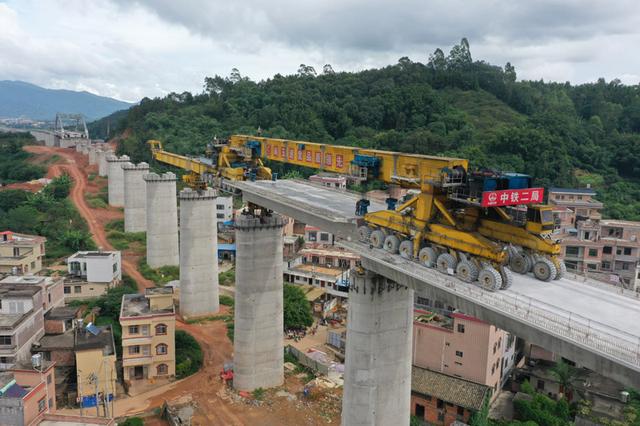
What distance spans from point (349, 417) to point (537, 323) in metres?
10.5

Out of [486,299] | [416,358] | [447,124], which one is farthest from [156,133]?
[486,299]

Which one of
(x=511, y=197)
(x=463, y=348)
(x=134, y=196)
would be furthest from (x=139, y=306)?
(x=134, y=196)

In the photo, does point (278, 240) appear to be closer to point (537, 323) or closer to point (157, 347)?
point (157, 347)

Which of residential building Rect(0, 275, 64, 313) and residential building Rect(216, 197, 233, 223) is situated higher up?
residential building Rect(216, 197, 233, 223)

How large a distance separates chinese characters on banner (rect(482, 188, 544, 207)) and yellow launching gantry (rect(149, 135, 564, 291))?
29mm

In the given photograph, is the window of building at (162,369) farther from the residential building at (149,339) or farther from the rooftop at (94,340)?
the rooftop at (94,340)

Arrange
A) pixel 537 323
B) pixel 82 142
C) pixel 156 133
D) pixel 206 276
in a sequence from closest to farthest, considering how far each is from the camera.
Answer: pixel 537 323
pixel 206 276
pixel 156 133
pixel 82 142

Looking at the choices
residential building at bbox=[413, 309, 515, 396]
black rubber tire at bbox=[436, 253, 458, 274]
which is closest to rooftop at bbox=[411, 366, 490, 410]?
residential building at bbox=[413, 309, 515, 396]

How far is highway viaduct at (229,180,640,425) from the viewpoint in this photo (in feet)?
39.6

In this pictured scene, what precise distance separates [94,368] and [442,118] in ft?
235

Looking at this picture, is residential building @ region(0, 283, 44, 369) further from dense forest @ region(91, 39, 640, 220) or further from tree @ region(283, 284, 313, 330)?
Result: dense forest @ region(91, 39, 640, 220)

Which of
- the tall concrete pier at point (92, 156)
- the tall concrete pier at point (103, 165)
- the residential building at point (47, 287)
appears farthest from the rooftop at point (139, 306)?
the tall concrete pier at point (92, 156)

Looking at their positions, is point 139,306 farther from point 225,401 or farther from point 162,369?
point 225,401

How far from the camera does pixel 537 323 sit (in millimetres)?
12688
